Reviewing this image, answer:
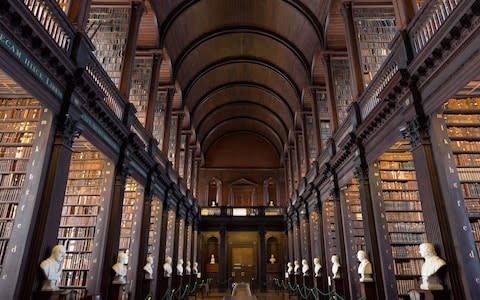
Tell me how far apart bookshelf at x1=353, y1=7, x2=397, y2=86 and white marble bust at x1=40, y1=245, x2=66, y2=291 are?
6.50m

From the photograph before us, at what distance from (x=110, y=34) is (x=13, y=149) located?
3735 millimetres

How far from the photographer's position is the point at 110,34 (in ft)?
24.7

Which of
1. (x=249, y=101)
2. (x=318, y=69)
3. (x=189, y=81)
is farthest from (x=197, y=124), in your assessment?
(x=318, y=69)

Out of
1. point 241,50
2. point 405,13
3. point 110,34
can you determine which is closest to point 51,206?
point 110,34

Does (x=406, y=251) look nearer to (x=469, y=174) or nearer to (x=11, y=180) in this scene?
(x=469, y=174)

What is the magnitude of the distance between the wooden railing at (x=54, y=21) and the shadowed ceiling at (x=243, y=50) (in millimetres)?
3636

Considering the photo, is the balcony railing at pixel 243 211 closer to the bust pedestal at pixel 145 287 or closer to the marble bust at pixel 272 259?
the marble bust at pixel 272 259

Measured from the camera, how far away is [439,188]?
13.0 feet

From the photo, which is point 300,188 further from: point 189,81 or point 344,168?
point 189,81

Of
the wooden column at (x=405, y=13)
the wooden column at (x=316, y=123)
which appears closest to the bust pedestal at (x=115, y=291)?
the wooden column at (x=405, y=13)

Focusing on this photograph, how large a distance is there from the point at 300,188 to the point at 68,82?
10300mm

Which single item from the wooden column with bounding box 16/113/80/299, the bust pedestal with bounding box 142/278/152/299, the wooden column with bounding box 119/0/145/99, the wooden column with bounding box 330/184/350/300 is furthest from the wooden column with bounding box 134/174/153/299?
the wooden column with bounding box 330/184/350/300

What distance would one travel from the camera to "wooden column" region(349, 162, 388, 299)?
558 centimetres

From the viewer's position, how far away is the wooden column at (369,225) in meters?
5.58
